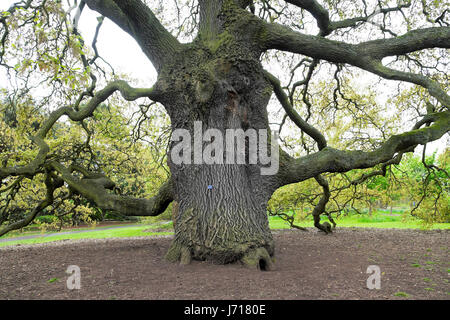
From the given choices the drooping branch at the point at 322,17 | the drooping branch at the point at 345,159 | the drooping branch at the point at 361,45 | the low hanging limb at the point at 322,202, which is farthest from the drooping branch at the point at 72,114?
the low hanging limb at the point at 322,202

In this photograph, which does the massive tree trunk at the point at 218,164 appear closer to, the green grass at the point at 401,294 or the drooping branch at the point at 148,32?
the drooping branch at the point at 148,32

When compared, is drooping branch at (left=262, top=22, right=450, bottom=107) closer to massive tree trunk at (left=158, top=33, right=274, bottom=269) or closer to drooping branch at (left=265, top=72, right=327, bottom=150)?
massive tree trunk at (left=158, top=33, right=274, bottom=269)

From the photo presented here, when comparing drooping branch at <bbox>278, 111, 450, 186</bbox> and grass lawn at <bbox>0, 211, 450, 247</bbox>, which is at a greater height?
drooping branch at <bbox>278, 111, 450, 186</bbox>

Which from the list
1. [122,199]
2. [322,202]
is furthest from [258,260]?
[322,202]

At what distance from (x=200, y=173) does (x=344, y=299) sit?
2909 mm

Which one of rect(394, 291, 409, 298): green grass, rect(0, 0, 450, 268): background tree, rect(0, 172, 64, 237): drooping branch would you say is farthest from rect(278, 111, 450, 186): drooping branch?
rect(0, 172, 64, 237): drooping branch

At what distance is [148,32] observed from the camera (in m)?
5.40

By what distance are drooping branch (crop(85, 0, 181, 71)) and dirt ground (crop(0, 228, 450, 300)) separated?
3560 mm

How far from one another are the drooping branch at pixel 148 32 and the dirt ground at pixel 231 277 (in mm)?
3560

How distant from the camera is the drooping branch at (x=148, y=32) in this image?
5332mm

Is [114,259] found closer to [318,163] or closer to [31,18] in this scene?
Answer: [318,163]

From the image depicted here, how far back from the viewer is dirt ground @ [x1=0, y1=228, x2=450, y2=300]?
3.33 metres

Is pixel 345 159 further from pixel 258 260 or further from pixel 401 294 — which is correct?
pixel 401 294
